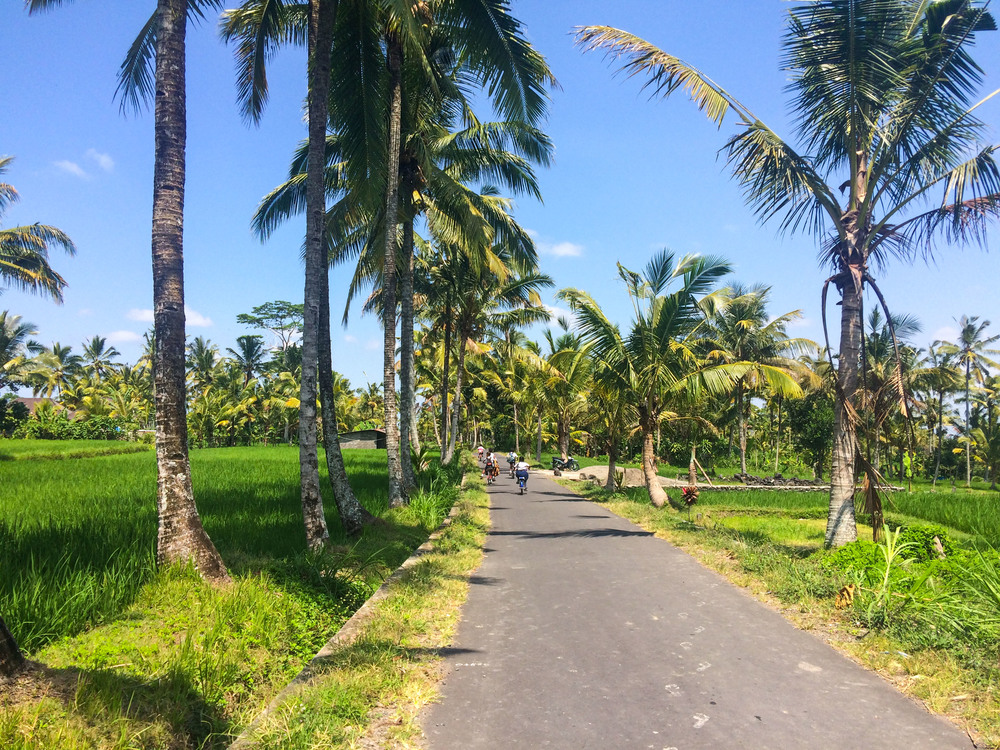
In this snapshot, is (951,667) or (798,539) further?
(798,539)

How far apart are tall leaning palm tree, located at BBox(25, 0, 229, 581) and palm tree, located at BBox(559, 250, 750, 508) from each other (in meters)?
10.3

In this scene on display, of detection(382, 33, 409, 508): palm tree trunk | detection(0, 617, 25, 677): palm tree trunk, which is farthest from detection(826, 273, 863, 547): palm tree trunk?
detection(0, 617, 25, 677): palm tree trunk

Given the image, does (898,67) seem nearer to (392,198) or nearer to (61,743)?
(392,198)

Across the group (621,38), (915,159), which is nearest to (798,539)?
(915,159)

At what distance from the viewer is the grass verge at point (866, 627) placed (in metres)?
3.80

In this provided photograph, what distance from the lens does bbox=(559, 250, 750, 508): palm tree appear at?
13906mm

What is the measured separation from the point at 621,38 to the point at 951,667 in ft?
26.2

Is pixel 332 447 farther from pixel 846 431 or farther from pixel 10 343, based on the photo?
pixel 10 343

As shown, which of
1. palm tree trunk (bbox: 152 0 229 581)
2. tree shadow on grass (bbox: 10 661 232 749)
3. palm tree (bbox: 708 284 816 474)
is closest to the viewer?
tree shadow on grass (bbox: 10 661 232 749)

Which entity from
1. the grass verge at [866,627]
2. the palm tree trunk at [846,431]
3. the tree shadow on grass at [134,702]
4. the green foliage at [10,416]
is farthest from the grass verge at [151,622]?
the green foliage at [10,416]

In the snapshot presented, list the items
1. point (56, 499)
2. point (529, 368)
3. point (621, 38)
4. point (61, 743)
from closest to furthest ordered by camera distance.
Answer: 1. point (61, 743)
2. point (621, 38)
3. point (56, 499)
4. point (529, 368)

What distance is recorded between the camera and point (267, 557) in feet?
21.4

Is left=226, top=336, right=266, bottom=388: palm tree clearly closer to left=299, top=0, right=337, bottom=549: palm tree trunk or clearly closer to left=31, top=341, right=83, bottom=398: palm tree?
left=31, top=341, right=83, bottom=398: palm tree

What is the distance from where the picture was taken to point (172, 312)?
5.71 metres
